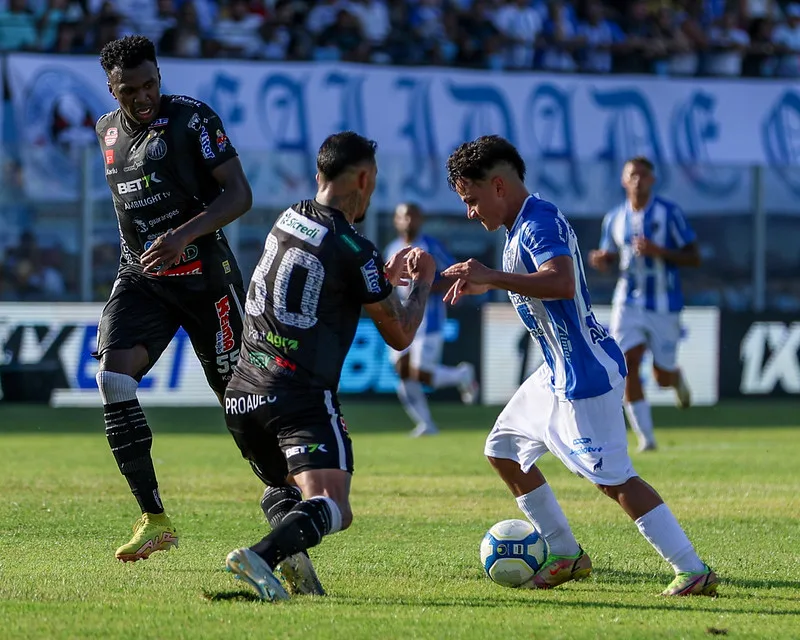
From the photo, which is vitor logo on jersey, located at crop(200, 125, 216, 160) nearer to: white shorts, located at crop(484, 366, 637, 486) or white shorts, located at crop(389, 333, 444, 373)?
white shorts, located at crop(484, 366, 637, 486)

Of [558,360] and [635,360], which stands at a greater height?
[558,360]

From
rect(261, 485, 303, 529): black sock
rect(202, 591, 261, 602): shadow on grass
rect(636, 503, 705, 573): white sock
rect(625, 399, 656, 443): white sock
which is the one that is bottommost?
rect(625, 399, 656, 443): white sock

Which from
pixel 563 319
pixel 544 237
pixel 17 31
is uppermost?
pixel 17 31

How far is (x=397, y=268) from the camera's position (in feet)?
19.8

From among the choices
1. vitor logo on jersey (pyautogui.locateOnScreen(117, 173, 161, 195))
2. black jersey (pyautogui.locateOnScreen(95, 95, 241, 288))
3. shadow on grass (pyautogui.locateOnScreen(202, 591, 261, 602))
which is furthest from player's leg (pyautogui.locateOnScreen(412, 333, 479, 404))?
shadow on grass (pyautogui.locateOnScreen(202, 591, 261, 602))

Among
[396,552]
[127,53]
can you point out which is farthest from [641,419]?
[127,53]

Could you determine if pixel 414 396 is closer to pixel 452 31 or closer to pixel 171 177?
pixel 171 177

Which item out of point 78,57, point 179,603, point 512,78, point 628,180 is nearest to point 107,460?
point 628,180

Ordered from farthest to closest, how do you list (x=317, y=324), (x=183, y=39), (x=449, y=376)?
(x=183, y=39) → (x=449, y=376) → (x=317, y=324)

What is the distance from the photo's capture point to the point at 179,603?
5793 mm

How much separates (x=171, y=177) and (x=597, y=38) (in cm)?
1839

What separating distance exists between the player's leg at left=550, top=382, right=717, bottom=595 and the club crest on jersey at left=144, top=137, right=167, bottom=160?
2.36 meters

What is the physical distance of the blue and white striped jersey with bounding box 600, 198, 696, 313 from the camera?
1337cm

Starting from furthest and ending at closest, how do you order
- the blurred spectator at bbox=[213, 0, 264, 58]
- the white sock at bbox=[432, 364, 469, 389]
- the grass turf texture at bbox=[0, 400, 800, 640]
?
1. the blurred spectator at bbox=[213, 0, 264, 58]
2. the white sock at bbox=[432, 364, 469, 389]
3. the grass turf texture at bbox=[0, 400, 800, 640]
